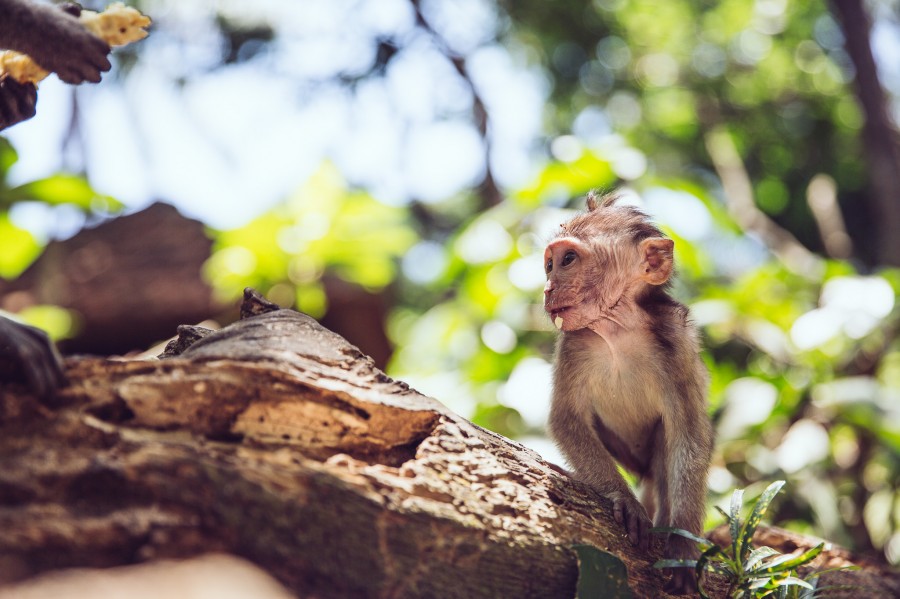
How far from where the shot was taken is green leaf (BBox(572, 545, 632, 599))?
9.05 feet

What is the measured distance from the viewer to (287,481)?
245 cm

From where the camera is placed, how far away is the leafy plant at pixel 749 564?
121 inches

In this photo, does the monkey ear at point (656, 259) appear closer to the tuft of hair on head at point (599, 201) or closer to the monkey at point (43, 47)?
the tuft of hair on head at point (599, 201)

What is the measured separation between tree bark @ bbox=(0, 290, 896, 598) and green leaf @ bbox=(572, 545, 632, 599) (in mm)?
75

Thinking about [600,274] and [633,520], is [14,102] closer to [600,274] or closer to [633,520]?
[600,274]

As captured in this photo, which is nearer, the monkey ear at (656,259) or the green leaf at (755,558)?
the green leaf at (755,558)

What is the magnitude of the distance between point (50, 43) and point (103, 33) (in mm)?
206

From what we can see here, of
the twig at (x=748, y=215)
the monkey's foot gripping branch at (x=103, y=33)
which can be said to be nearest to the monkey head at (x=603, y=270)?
the monkey's foot gripping branch at (x=103, y=33)

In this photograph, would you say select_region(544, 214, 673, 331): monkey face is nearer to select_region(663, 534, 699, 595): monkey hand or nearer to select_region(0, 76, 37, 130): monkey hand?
select_region(663, 534, 699, 595): monkey hand

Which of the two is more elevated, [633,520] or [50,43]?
[50,43]

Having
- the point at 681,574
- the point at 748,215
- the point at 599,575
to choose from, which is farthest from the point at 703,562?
the point at 748,215

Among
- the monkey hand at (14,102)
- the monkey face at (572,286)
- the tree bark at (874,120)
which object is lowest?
the monkey hand at (14,102)

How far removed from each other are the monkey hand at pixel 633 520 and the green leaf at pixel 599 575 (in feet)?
1.47

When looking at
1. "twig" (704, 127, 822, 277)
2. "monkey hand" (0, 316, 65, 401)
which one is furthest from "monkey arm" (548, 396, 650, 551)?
"twig" (704, 127, 822, 277)
